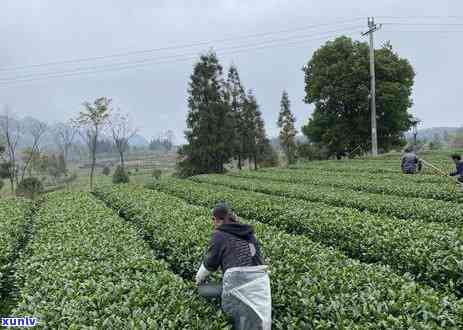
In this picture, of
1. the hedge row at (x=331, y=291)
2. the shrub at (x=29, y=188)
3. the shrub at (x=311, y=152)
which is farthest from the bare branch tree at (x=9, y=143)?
the hedge row at (x=331, y=291)

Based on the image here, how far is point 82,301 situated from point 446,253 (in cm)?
640

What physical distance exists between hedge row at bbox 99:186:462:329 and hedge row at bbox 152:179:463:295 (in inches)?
49.2

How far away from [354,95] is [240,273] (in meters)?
39.6

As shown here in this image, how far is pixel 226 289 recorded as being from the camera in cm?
550

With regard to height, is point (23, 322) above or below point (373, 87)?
below

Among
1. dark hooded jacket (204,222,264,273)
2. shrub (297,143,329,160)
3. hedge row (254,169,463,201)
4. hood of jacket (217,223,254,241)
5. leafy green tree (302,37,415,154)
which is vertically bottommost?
hedge row (254,169,463,201)

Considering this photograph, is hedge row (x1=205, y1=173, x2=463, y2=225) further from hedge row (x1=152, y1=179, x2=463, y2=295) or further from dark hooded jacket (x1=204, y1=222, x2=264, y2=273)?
dark hooded jacket (x1=204, y1=222, x2=264, y2=273)

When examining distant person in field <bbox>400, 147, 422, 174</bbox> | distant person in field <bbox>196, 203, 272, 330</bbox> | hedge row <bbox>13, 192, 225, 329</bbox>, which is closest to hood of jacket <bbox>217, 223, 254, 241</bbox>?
distant person in field <bbox>196, 203, 272, 330</bbox>

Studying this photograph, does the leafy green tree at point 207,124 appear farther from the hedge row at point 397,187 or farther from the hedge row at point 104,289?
the hedge row at point 104,289

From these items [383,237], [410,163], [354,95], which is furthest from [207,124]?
[383,237]

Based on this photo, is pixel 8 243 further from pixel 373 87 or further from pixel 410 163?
pixel 373 87

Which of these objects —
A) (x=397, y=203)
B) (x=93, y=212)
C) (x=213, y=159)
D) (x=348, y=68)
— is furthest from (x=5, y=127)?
(x=397, y=203)

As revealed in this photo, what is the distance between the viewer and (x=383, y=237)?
29.4ft

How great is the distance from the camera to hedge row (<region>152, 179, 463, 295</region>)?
7301 millimetres
